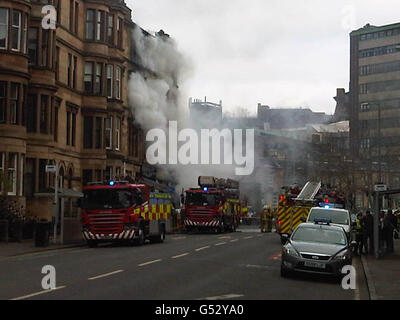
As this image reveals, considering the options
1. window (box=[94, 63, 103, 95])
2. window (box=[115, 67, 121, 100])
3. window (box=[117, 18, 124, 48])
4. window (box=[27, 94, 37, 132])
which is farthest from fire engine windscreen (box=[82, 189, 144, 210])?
window (box=[117, 18, 124, 48])

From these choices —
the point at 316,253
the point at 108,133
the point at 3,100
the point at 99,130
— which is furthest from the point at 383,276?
the point at 108,133

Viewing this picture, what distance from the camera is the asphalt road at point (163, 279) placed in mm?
13258

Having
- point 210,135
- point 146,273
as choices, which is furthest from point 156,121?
point 146,273

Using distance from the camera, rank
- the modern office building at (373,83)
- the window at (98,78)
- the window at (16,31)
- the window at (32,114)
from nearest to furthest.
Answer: the window at (16,31) → the window at (32,114) → the window at (98,78) → the modern office building at (373,83)

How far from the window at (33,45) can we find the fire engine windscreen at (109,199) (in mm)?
11642

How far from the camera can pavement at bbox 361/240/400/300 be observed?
14.5m

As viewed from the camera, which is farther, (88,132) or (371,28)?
(371,28)

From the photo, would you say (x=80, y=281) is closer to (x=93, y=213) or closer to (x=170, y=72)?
(x=93, y=213)

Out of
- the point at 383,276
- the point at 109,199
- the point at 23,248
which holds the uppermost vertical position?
the point at 109,199

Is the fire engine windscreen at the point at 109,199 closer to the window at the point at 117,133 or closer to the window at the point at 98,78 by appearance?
the window at the point at 98,78

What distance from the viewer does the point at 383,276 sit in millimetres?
18266

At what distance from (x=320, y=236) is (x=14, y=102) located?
20987 mm

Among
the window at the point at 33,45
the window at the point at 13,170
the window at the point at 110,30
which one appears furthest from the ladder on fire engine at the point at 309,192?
the window at the point at 110,30

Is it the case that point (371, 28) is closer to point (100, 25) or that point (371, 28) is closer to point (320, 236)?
point (100, 25)
